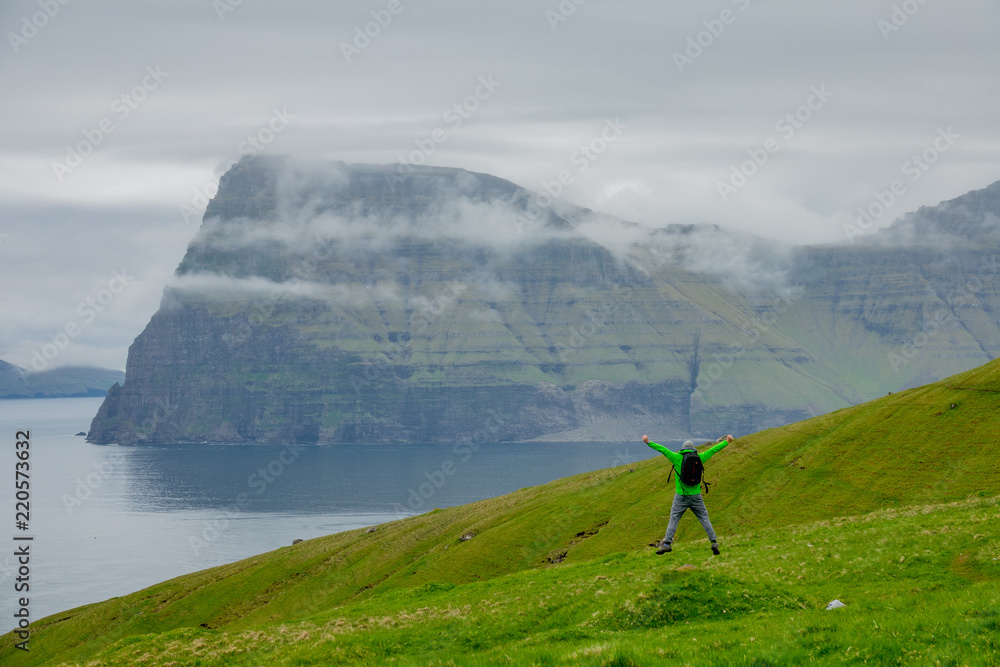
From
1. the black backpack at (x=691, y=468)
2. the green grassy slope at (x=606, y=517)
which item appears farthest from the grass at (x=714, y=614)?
the green grassy slope at (x=606, y=517)

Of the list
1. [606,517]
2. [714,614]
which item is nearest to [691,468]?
[714,614]

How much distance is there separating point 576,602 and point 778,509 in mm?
35304

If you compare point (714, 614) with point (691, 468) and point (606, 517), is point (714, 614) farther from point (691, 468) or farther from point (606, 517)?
point (606, 517)

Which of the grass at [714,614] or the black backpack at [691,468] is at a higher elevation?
the black backpack at [691,468]

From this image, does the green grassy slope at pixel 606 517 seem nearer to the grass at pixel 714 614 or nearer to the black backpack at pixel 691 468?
the grass at pixel 714 614

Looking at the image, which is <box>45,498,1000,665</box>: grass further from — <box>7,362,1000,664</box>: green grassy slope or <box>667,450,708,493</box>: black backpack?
<box>7,362,1000,664</box>: green grassy slope

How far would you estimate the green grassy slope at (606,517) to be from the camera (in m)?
58.1

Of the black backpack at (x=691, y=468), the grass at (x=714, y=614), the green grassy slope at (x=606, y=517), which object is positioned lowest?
the green grassy slope at (x=606, y=517)

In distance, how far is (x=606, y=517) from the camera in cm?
7219

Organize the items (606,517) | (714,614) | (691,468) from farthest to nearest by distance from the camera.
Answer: (606,517) < (691,468) < (714,614)

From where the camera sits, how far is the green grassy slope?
5812 cm

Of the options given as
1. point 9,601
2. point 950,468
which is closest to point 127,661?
point 950,468

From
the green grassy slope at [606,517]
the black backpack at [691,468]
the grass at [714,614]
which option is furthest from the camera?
the green grassy slope at [606,517]

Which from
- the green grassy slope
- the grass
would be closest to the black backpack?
the grass
